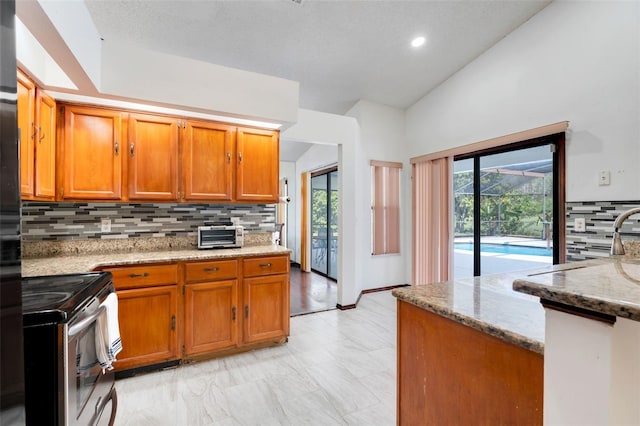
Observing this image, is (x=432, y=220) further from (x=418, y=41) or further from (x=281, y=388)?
(x=281, y=388)

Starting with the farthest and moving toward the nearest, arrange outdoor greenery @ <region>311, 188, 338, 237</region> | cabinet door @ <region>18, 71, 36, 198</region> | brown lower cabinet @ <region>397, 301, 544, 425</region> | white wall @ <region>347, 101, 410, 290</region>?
outdoor greenery @ <region>311, 188, 338, 237</region> < white wall @ <region>347, 101, 410, 290</region> < cabinet door @ <region>18, 71, 36, 198</region> < brown lower cabinet @ <region>397, 301, 544, 425</region>

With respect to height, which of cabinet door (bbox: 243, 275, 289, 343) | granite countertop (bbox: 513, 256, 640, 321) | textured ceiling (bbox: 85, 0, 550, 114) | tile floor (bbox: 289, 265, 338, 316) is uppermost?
textured ceiling (bbox: 85, 0, 550, 114)

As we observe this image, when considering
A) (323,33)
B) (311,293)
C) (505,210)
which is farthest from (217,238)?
(505,210)

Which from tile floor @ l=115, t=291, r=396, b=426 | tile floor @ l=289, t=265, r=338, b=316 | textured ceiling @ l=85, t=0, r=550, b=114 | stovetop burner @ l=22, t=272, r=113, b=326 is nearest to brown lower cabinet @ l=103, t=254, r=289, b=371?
tile floor @ l=115, t=291, r=396, b=426

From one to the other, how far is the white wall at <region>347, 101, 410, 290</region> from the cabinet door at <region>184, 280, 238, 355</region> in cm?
207

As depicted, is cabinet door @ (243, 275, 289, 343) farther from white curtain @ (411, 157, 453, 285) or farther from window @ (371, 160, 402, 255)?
white curtain @ (411, 157, 453, 285)

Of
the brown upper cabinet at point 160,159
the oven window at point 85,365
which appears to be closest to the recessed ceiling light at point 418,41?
the brown upper cabinet at point 160,159

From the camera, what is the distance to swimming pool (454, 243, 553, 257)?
3.20m

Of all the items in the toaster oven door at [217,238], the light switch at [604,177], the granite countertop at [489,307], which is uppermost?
the light switch at [604,177]

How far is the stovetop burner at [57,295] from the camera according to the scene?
1.14m

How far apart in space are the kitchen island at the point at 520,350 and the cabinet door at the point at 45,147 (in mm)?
2451

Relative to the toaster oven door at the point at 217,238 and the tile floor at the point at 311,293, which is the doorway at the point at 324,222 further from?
the toaster oven door at the point at 217,238

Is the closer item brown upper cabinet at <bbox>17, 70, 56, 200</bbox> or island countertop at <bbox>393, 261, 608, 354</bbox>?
island countertop at <bbox>393, 261, 608, 354</bbox>

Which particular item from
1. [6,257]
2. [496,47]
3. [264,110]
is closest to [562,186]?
[496,47]
